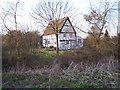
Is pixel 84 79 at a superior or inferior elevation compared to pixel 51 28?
inferior

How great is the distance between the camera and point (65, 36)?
1002 centimetres

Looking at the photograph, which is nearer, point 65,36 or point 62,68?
point 62,68

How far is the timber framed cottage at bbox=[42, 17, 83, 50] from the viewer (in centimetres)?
935

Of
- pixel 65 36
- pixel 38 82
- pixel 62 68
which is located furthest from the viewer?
pixel 65 36

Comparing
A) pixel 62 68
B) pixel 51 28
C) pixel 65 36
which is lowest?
pixel 62 68

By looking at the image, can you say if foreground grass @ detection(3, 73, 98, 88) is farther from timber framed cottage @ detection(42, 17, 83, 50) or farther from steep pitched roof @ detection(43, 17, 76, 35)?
steep pitched roof @ detection(43, 17, 76, 35)

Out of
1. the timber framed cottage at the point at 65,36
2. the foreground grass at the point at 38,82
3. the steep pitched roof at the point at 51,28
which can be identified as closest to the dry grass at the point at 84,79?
the foreground grass at the point at 38,82

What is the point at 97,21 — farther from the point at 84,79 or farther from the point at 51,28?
the point at 84,79

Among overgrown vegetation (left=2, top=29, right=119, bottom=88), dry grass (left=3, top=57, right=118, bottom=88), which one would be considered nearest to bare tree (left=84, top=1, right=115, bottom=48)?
overgrown vegetation (left=2, top=29, right=119, bottom=88)

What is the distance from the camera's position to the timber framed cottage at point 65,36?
9352 mm

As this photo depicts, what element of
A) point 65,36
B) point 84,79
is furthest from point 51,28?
point 84,79

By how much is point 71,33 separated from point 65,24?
936 mm

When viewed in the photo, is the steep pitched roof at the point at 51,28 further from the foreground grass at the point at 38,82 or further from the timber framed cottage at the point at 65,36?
the foreground grass at the point at 38,82

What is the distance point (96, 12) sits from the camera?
32.9 feet
